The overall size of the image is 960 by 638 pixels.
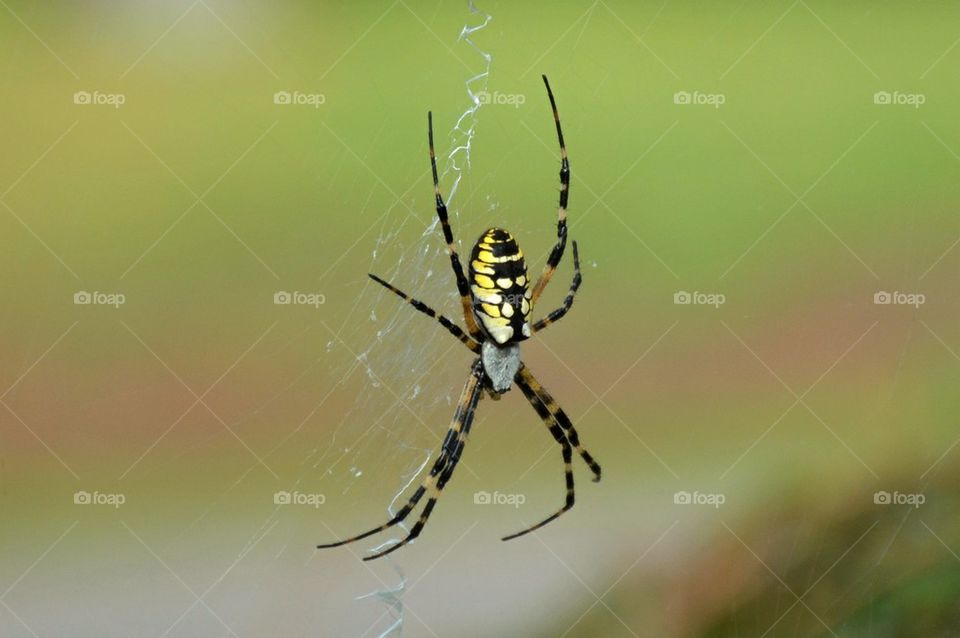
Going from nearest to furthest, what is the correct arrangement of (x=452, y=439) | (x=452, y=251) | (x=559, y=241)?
(x=452, y=251) → (x=559, y=241) → (x=452, y=439)

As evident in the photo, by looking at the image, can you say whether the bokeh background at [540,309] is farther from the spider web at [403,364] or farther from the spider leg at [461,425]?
the spider leg at [461,425]

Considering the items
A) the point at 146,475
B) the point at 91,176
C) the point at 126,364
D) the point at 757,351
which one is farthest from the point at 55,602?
the point at 757,351

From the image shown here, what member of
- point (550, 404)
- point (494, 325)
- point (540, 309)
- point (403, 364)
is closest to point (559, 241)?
point (494, 325)

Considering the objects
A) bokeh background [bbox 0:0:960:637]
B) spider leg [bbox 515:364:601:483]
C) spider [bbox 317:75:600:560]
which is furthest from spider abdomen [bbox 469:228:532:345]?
bokeh background [bbox 0:0:960:637]

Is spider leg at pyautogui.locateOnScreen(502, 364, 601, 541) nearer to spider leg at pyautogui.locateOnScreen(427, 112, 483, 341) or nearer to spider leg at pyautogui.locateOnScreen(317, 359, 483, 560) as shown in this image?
spider leg at pyautogui.locateOnScreen(317, 359, 483, 560)

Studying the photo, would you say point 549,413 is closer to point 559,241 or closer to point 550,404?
point 550,404
